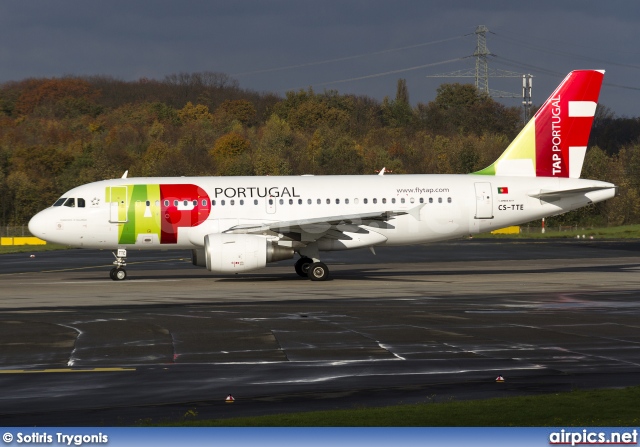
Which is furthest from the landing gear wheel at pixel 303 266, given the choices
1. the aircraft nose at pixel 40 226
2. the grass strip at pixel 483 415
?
the grass strip at pixel 483 415

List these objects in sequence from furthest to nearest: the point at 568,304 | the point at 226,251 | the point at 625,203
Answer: the point at 625,203
the point at 226,251
the point at 568,304

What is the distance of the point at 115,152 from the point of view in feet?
386

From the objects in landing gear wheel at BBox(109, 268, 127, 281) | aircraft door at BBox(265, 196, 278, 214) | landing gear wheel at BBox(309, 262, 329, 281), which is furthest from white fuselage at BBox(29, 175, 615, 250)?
landing gear wheel at BBox(109, 268, 127, 281)

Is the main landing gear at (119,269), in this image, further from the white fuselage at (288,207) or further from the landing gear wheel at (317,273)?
the landing gear wheel at (317,273)

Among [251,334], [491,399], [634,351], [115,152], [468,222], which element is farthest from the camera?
[115,152]

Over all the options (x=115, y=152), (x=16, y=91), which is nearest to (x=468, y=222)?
(x=115, y=152)

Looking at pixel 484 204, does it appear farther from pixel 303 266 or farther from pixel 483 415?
pixel 483 415

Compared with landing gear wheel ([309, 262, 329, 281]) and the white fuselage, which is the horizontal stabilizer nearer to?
the white fuselage

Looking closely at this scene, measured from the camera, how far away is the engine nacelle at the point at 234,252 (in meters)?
32.9

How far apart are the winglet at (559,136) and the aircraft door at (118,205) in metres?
13.6

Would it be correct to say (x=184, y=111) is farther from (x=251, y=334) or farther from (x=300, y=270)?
(x=251, y=334)

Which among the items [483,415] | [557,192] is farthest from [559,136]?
[483,415]

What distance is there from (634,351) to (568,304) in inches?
339

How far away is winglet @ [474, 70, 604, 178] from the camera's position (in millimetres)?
37438
